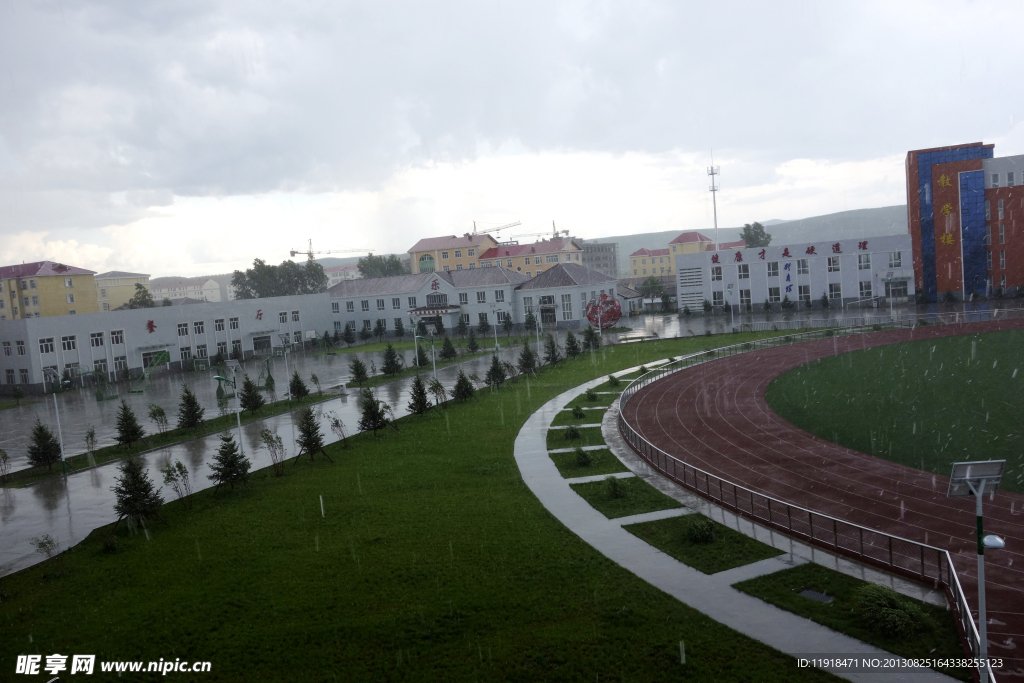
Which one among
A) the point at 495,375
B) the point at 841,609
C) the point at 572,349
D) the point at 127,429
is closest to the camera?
the point at 841,609

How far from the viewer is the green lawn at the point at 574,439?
19.8 m

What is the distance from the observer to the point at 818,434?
61.7ft

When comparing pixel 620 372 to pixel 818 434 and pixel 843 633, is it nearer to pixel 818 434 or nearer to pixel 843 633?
pixel 818 434

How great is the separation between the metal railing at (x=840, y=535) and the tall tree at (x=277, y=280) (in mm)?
73203

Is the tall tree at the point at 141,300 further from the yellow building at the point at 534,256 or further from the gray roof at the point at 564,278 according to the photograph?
the gray roof at the point at 564,278

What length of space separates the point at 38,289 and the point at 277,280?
31.1 m

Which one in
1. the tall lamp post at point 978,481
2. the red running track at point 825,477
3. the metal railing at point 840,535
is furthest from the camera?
the red running track at point 825,477

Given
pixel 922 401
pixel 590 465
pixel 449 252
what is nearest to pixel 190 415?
pixel 590 465

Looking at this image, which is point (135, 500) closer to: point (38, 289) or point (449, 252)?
point (38, 289)

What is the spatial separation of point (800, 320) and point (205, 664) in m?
44.4

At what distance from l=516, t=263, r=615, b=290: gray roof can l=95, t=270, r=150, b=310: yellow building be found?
Result: 70.8 m

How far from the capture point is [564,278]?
58.2 metres

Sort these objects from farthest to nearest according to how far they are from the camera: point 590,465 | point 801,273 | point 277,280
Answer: point 277,280
point 801,273
point 590,465

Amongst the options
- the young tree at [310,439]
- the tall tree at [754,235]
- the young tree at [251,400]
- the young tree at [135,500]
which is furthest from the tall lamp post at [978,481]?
the tall tree at [754,235]
